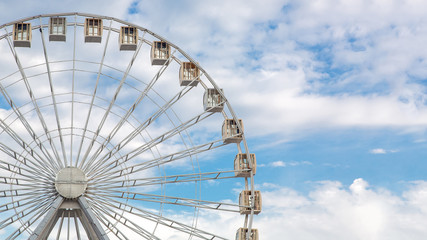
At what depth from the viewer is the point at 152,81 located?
124ft

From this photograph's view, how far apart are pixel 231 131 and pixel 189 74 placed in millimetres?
3768

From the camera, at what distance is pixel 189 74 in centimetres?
3850

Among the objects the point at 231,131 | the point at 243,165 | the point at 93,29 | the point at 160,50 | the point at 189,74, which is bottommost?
the point at 243,165

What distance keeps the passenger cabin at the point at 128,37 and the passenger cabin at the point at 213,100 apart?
179 inches

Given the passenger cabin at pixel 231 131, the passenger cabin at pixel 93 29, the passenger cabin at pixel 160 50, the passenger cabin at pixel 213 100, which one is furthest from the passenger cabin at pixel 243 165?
the passenger cabin at pixel 93 29

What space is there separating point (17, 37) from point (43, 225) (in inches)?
390

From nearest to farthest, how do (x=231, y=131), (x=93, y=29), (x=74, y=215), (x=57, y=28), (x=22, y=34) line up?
(x=74, y=215)
(x=22, y=34)
(x=231, y=131)
(x=57, y=28)
(x=93, y=29)

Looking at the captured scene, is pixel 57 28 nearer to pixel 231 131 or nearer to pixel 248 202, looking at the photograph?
pixel 231 131

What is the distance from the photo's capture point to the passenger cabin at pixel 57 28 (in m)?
37.8

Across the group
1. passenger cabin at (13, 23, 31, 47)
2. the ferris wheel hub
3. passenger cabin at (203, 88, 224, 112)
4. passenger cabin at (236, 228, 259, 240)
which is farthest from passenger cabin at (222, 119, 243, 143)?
passenger cabin at (13, 23, 31, 47)

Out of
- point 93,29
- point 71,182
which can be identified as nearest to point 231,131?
point 71,182

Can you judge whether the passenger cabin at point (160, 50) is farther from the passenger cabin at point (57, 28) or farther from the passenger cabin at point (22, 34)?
the passenger cabin at point (22, 34)

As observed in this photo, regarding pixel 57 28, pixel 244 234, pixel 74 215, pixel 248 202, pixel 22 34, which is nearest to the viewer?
pixel 74 215

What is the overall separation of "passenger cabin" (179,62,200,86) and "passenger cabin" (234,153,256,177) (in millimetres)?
4577
